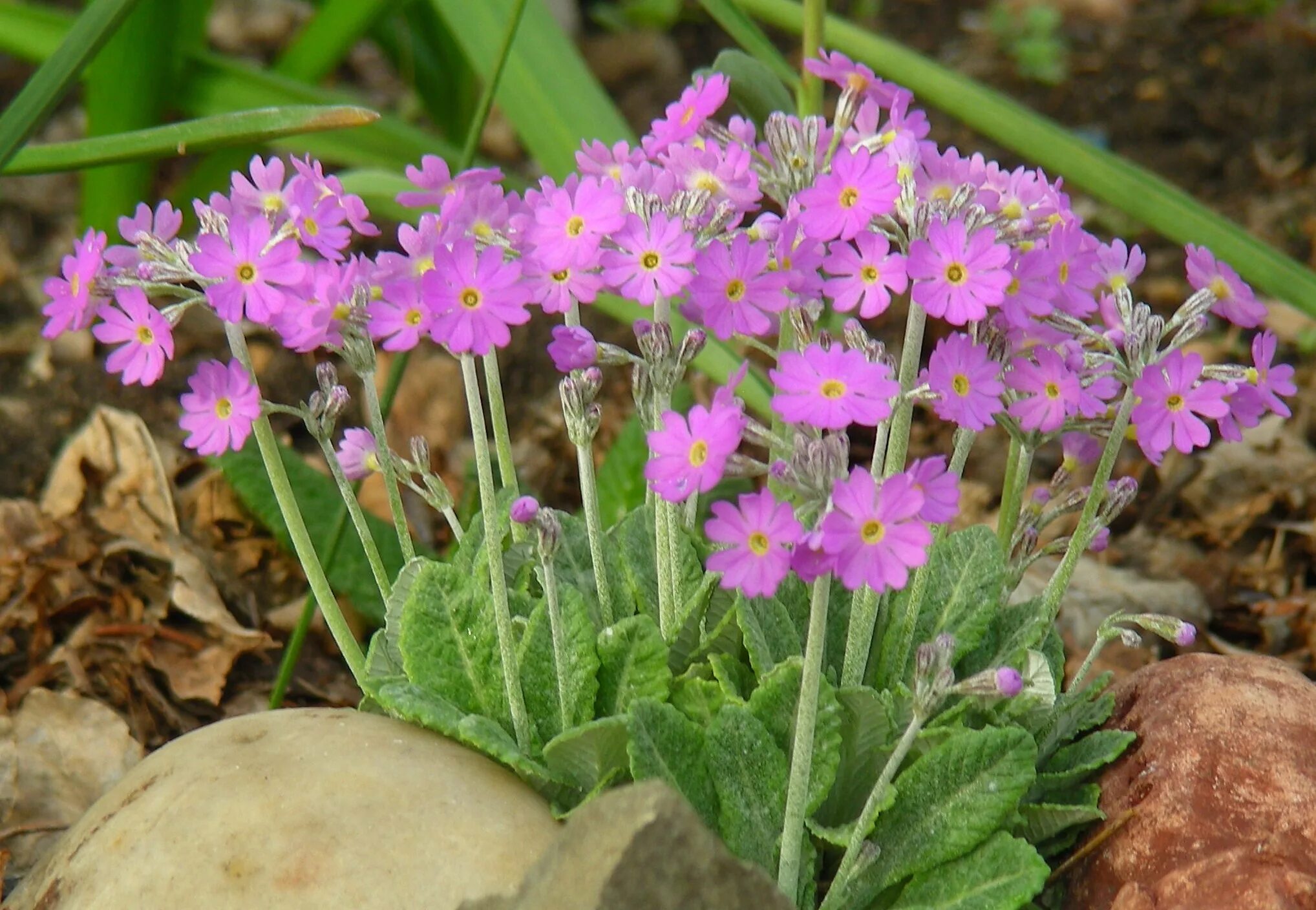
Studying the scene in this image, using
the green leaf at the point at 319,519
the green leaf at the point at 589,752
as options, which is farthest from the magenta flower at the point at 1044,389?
the green leaf at the point at 319,519

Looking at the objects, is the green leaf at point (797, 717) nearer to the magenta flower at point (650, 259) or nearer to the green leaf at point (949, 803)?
the green leaf at point (949, 803)

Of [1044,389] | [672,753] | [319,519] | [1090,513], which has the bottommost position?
[319,519]

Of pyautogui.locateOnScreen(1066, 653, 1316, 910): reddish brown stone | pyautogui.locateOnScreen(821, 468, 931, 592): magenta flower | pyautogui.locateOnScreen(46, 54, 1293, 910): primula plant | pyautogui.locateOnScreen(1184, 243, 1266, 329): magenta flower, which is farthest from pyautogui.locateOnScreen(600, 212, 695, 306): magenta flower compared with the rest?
pyautogui.locateOnScreen(1066, 653, 1316, 910): reddish brown stone

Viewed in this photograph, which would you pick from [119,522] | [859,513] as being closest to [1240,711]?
[859,513]

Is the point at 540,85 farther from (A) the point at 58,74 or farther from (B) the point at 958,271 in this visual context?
(B) the point at 958,271

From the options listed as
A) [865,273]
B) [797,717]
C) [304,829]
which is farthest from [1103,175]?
[304,829]

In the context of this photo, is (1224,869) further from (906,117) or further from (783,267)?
(906,117)

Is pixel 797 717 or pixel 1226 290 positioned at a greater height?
pixel 1226 290
